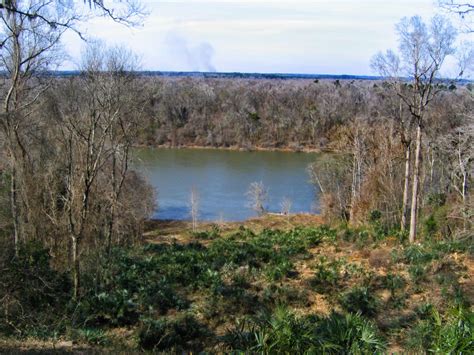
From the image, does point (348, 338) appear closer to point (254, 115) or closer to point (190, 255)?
point (190, 255)

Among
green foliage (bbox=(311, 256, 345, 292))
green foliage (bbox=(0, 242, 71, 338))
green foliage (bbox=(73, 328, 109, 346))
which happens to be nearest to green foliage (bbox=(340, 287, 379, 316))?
green foliage (bbox=(311, 256, 345, 292))

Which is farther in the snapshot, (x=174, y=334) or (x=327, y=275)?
(x=327, y=275)

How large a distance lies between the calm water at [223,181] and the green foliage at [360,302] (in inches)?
627

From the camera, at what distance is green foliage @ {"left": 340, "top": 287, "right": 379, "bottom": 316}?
10.6 m

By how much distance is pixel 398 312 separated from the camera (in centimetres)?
1069

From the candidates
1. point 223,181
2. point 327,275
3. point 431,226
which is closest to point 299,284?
point 327,275

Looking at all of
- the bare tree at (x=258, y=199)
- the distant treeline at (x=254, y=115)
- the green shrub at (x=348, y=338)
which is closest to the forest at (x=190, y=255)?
the green shrub at (x=348, y=338)

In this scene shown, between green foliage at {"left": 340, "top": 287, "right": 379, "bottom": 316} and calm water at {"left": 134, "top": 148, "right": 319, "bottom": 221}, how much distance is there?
15.9 meters

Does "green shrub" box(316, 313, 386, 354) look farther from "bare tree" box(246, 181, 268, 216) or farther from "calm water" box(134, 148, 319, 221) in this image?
"bare tree" box(246, 181, 268, 216)

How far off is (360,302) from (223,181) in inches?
1235

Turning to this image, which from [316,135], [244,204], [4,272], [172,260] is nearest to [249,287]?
[172,260]

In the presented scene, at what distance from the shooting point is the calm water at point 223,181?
34.6 m

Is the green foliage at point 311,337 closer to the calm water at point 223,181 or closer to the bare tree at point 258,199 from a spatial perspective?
the calm water at point 223,181

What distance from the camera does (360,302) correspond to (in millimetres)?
10820
